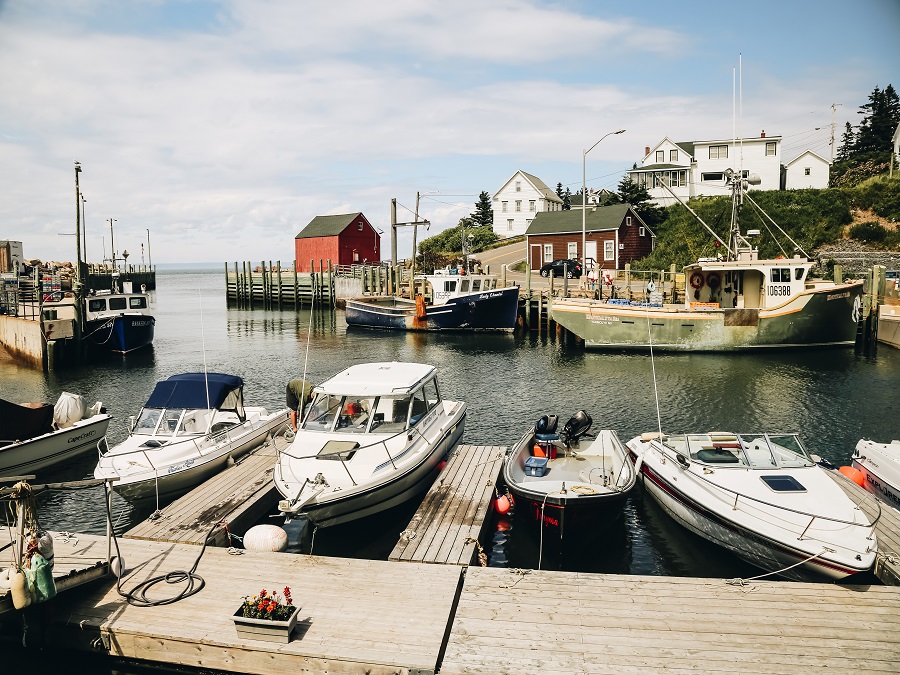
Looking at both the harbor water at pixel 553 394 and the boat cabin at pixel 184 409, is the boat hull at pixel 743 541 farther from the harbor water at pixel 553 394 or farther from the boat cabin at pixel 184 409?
the boat cabin at pixel 184 409

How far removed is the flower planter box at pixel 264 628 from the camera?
24.9 ft

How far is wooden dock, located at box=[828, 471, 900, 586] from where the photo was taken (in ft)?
30.7

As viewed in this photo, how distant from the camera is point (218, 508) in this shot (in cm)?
1176

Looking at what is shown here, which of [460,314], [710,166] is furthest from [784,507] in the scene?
[710,166]

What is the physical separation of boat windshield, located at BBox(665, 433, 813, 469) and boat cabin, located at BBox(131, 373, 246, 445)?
32.8 ft

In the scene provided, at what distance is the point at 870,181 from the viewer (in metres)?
51.4

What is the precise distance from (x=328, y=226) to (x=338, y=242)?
154 inches

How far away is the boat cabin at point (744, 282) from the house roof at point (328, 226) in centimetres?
4419

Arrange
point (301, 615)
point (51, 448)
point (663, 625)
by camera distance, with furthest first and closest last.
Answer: point (51, 448) → point (301, 615) → point (663, 625)

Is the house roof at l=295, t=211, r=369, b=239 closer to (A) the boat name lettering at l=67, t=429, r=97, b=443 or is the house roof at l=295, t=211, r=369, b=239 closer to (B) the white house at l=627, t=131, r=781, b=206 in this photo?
(B) the white house at l=627, t=131, r=781, b=206

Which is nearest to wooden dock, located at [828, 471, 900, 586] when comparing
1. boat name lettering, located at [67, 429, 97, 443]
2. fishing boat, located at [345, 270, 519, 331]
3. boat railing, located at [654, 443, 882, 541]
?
boat railing, located at [654, 443, 882, 541]

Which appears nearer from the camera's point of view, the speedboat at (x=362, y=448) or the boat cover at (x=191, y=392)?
the speedboat at (x=362, y=448)

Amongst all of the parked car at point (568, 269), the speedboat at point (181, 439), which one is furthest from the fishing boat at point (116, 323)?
the parked car at point (568, 269)

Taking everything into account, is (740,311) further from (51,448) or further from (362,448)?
(51,448)
